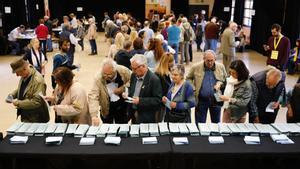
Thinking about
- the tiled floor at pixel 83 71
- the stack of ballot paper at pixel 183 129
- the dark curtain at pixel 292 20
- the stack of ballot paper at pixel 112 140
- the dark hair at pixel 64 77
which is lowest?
the tiled floor at pixel 83 71

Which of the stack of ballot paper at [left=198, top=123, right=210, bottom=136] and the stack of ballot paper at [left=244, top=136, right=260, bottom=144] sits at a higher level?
the stack of ballot paper at [left=198, top=123, right=210, bottom=136]

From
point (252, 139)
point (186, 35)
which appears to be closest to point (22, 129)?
point (252, 139)

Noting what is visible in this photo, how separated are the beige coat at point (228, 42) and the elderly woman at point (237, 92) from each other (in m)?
4.42

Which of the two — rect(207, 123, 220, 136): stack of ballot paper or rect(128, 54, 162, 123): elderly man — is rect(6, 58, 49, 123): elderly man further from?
rect(207, 123, 220, 136): stack of ballot paper

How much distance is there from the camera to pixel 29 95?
12.5 ft

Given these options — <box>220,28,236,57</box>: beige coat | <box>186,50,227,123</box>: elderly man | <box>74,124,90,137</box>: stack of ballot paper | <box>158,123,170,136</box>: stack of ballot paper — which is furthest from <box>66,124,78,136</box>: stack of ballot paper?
<box>220,28,236,57</box>: beige coat

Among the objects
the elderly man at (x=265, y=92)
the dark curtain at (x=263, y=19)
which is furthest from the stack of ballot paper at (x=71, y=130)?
the dark curtain at (x=263, y=19)

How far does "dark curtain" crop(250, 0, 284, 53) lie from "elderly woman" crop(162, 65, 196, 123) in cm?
838

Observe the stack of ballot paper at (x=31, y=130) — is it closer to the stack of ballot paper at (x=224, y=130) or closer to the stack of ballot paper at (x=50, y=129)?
the stack of ballot paper at (x=50, y=129)

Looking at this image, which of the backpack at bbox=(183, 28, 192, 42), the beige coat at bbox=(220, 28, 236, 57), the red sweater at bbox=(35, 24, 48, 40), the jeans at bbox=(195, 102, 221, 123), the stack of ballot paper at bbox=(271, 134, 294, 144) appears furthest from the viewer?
the red sweater at bbox=(35, 24, 48, 40)

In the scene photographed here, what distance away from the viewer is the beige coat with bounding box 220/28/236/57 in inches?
324

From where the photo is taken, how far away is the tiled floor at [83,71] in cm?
610
